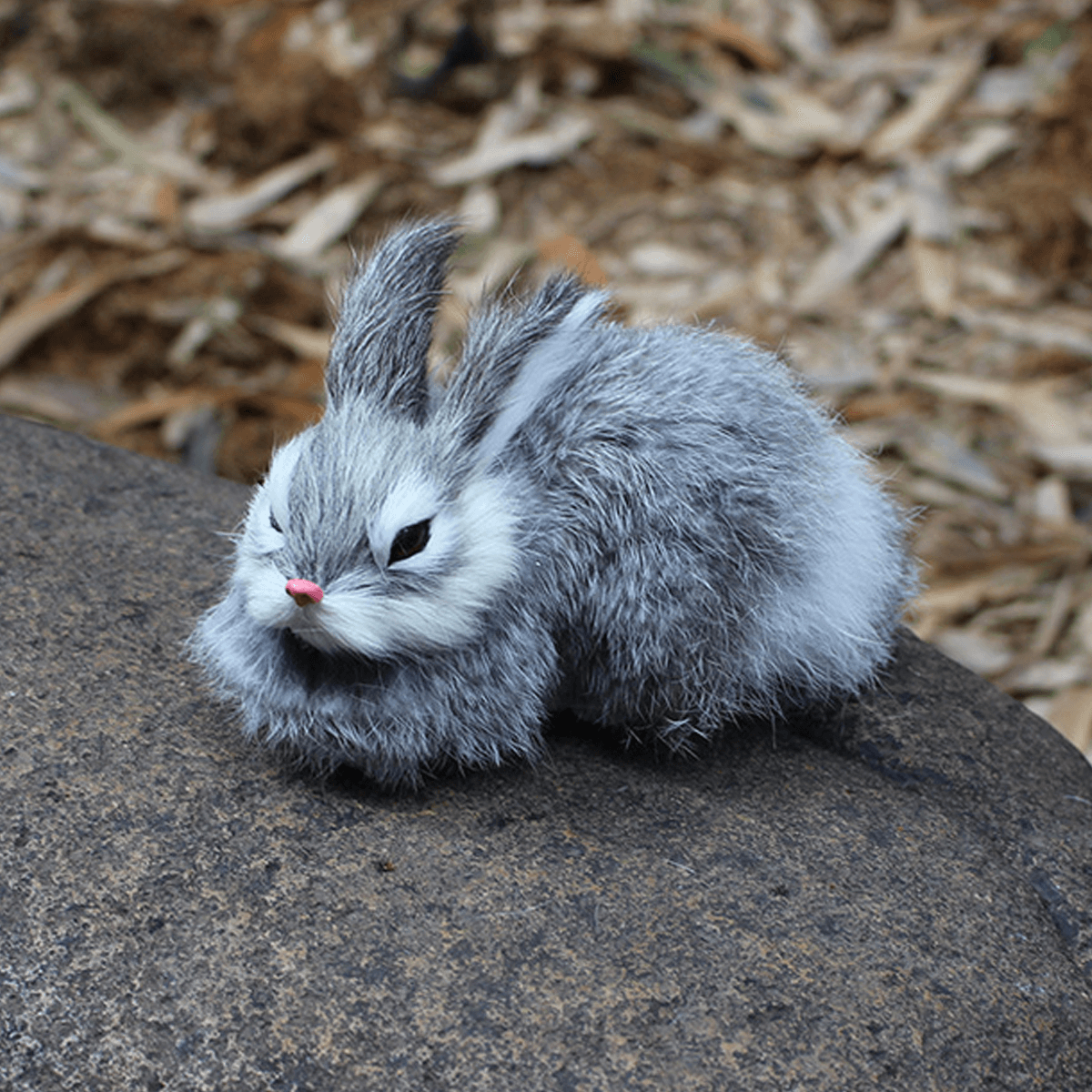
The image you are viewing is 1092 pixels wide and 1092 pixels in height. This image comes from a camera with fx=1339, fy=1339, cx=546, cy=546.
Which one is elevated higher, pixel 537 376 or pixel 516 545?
pixel 537 376

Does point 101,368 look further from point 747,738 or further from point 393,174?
point 747,738

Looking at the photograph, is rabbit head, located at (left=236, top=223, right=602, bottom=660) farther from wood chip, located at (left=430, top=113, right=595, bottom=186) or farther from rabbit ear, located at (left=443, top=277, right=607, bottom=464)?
wood chip, located at (left=430, top=113, right=595, bottom=186)

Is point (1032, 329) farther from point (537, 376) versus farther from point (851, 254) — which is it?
point (537, 376)

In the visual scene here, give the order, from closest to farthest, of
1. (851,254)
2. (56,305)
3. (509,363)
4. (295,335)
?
(509,363) < (56,305) < (295,335) < (851,254)

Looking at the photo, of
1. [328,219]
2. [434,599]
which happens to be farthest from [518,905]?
[328,219]

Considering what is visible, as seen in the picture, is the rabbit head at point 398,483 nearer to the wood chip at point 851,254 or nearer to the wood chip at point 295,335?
the wood chip at point 295,335

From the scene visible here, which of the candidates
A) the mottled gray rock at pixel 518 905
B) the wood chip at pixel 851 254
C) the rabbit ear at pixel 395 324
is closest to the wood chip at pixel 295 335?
the wood chip at pixel 851 254
